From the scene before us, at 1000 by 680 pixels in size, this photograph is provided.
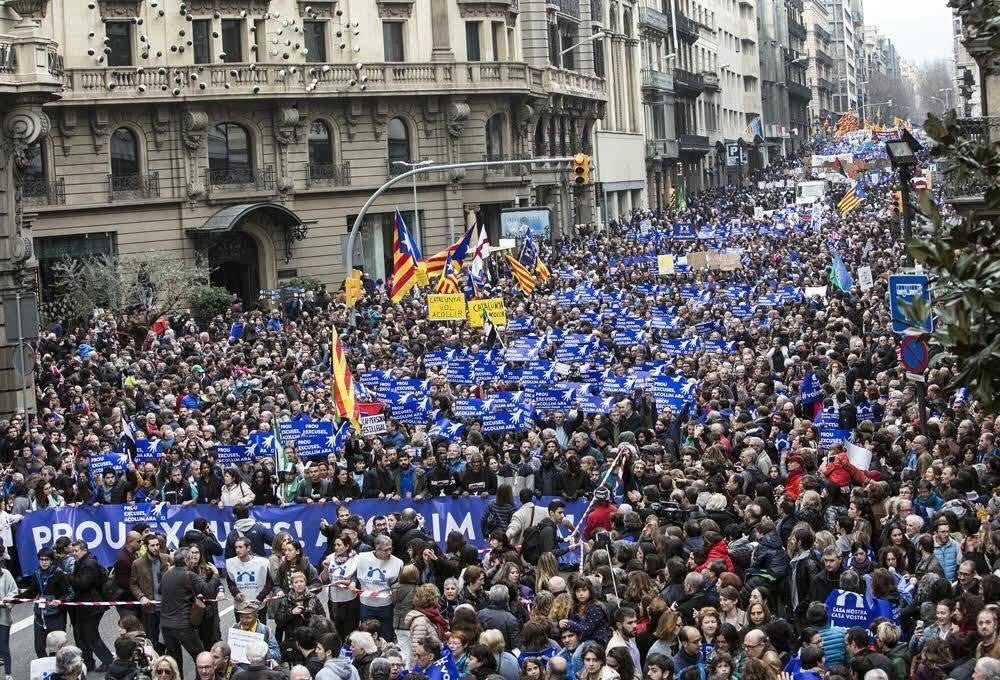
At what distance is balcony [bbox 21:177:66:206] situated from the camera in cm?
4547

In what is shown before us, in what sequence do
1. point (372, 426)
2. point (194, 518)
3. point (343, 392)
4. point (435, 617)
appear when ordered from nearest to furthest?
point (435, 617) → point (194, 518) → point (372, 426) → point (343, 392)

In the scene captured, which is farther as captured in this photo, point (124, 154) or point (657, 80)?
point (657, 80)

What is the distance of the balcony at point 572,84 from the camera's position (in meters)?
61.0

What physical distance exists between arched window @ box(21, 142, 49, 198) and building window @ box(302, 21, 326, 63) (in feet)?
31.0

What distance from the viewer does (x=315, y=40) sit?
172 feet

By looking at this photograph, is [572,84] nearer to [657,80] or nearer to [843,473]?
[657,80]

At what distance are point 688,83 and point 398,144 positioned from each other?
41.7 meters

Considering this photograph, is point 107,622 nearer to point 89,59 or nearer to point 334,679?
point 334,679

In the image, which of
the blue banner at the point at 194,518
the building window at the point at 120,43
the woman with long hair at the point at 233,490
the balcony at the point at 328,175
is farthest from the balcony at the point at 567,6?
the blue banner at the point at 194,518

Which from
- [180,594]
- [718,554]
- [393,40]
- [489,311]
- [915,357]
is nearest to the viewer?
[718,554]

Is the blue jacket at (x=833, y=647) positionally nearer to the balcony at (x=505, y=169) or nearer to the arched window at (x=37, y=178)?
the arched window at (x=37, y=178)

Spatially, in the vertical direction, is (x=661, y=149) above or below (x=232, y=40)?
below

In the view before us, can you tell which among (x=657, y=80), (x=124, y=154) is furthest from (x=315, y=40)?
(x=657, y=80)

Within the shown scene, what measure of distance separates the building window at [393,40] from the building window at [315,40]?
221 centimetres
